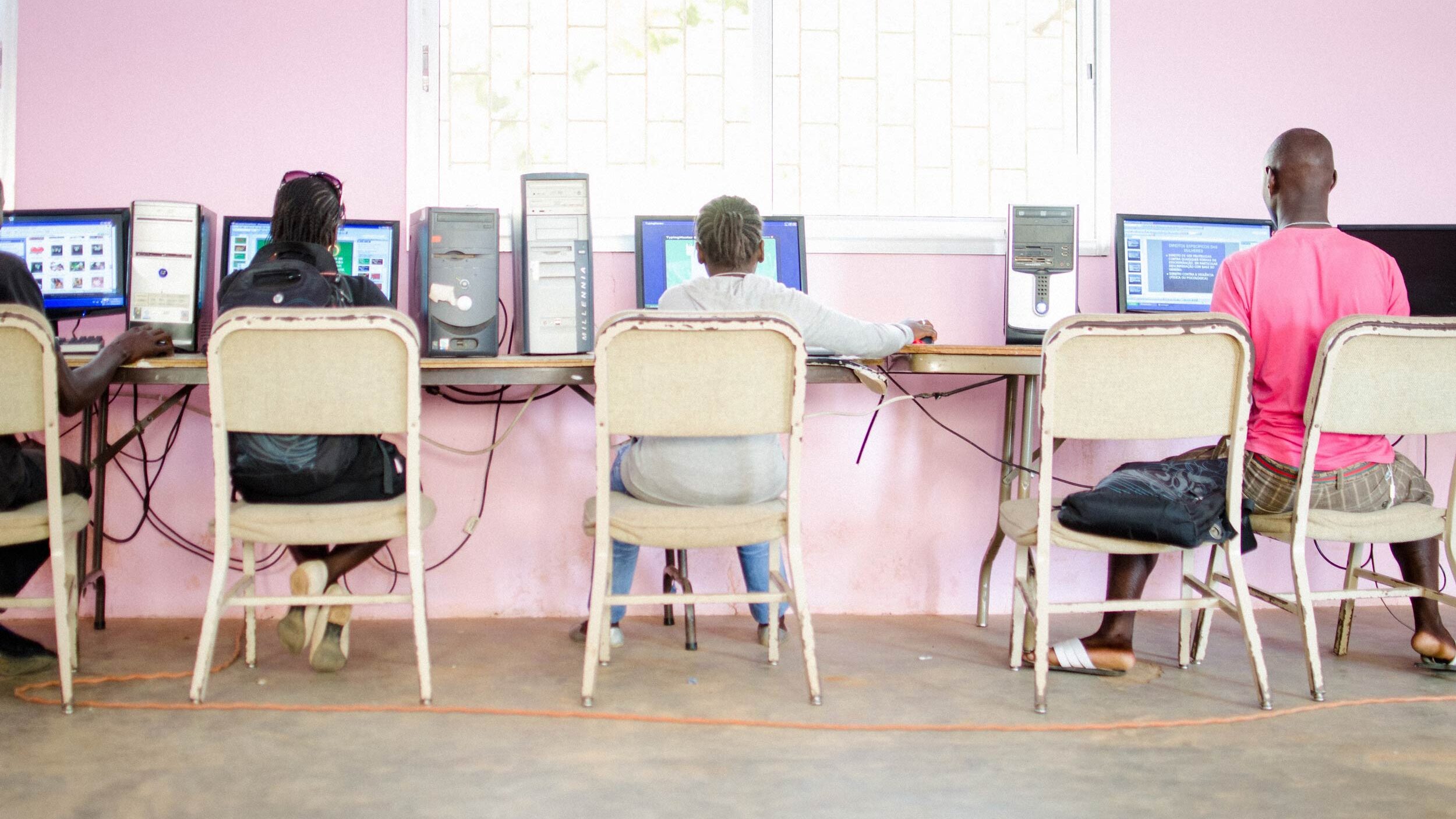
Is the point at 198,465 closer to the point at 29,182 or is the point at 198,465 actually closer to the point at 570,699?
the point at 29,182

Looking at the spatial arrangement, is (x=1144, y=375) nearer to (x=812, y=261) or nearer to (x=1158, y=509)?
(x=1158, y=509)

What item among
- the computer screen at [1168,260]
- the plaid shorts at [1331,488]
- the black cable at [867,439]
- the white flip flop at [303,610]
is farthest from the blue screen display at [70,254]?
the plaid shorts at [1331,488]

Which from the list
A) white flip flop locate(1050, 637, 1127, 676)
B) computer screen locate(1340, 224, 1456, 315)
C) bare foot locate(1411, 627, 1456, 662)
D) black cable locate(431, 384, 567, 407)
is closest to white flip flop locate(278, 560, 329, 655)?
black cable locate(431, 384, 567, 407)

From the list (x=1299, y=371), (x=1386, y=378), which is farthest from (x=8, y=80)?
(x=1386, y=378)

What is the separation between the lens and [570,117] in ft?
10.4

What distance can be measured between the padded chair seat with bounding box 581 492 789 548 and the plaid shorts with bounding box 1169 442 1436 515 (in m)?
1.08

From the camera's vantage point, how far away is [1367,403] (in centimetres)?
215

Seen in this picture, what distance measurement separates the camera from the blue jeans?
255 centimetres

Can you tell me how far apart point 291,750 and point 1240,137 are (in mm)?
3104

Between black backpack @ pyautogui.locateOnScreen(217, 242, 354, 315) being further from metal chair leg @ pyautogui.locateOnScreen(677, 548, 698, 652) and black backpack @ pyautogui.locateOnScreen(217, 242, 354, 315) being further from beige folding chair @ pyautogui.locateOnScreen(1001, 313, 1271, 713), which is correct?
beige folding chair @ pyautogui.locateOnScreen(1001, 313, 1271, 713)

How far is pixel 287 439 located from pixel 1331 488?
227 centimetres

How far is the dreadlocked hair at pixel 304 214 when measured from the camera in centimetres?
239

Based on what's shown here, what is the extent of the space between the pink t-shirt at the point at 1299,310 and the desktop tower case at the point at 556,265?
1.60 m

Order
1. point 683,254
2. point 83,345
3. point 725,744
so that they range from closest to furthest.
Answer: point 725,744, point 83,345, point 683,254
